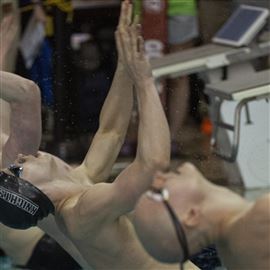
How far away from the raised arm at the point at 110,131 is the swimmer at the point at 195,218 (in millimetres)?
768

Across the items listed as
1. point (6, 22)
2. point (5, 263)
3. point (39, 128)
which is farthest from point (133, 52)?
point (5, 263)

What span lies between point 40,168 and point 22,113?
0.16 metres

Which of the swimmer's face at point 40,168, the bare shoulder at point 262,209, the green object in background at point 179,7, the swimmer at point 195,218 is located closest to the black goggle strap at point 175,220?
the swimmer at point 195,218

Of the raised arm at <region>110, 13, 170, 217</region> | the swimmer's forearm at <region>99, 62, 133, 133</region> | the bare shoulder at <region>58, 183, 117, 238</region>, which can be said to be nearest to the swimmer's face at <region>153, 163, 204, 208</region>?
the raised arm at <region>110, 13, 170, 217</region>

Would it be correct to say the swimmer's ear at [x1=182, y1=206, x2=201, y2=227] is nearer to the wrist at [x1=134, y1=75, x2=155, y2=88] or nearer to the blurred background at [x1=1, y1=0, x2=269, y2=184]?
the wrist at [x1=134, y1=75, x2=155, y2=88]

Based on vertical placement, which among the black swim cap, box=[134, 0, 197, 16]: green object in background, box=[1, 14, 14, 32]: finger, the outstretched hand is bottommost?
box=[134, 0, 197, 16]: green object in background

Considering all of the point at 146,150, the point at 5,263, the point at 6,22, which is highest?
the point at 146,150

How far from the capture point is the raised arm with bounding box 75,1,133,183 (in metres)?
2.74

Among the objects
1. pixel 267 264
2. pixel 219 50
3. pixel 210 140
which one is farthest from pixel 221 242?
pixel 219 50

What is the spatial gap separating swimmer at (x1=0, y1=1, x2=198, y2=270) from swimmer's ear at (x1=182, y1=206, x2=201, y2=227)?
17 cm

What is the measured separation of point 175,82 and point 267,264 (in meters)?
2.28

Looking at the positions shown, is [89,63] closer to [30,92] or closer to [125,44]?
[30,92]

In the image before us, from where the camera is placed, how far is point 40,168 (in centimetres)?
253

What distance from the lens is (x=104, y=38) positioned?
5066mm
